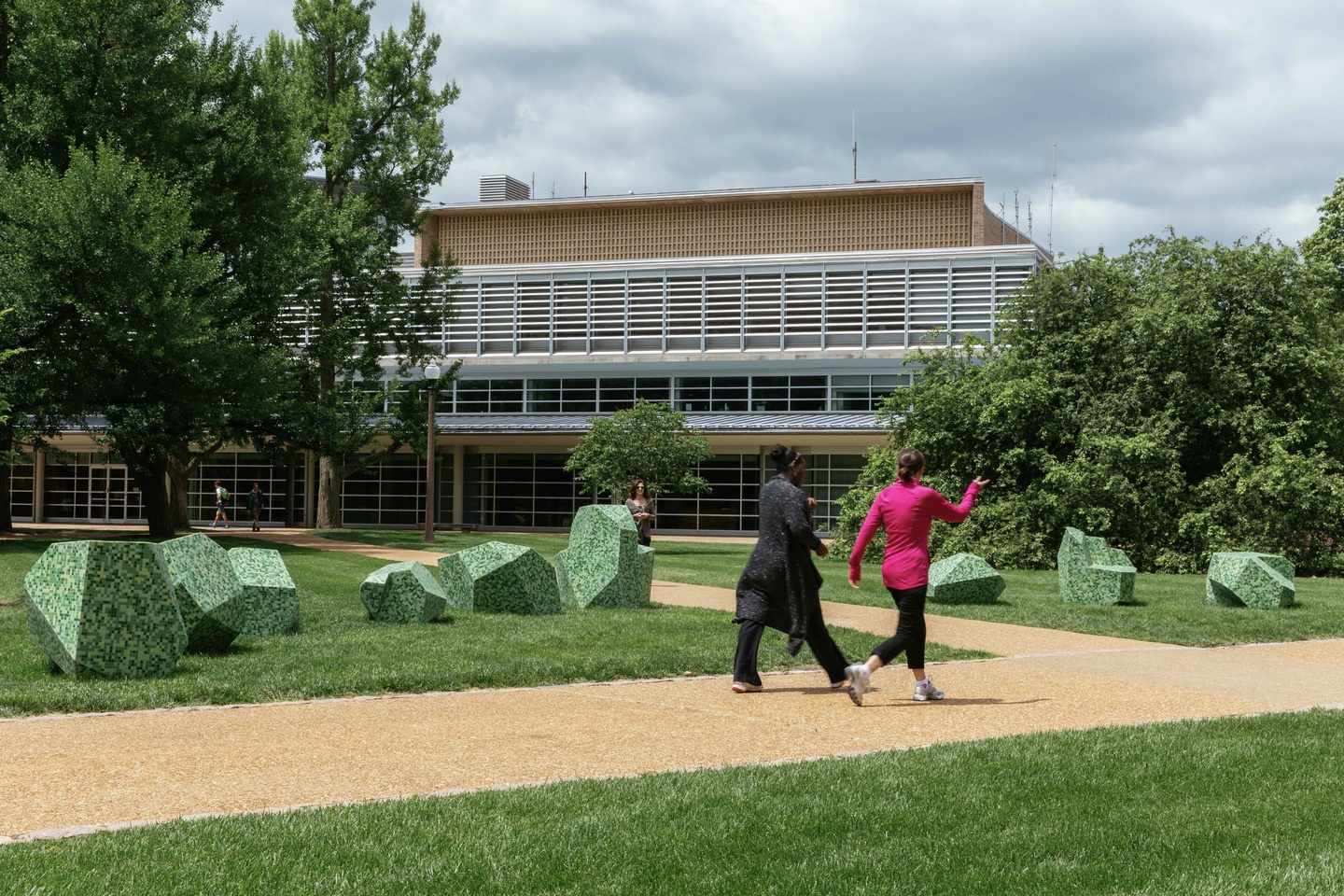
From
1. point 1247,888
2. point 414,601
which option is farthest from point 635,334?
point 1247,888

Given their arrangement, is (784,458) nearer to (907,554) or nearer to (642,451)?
(907,554)

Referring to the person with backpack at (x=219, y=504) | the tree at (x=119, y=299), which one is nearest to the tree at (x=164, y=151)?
the tree at (x=119, y=299)

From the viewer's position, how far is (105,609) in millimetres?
8789

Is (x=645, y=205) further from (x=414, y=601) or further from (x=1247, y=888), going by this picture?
(x=1247, y=888)

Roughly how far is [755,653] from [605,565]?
546 centimetres

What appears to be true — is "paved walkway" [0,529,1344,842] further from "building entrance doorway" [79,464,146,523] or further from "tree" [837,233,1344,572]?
"building entrance doorway" [79,464,146,523]

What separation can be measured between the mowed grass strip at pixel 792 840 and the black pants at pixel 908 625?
7.15 ft

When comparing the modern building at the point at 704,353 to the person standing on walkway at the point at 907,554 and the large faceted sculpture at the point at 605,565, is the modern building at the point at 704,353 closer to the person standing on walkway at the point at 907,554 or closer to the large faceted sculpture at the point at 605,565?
the large faceted sculpture at the point at 605,565

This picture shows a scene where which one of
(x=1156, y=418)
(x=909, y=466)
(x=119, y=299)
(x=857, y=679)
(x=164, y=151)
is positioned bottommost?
(x=857, y=679)

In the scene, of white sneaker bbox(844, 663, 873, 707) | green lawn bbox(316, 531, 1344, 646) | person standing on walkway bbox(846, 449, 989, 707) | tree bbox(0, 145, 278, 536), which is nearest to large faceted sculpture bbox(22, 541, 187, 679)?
white sneaker bbox(844, 663, 873, 707)

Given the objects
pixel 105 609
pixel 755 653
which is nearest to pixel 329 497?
Answer: pixel 105 609

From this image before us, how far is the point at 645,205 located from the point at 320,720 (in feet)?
142

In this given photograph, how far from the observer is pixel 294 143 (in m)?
29.2

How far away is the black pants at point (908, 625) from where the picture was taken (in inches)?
335
